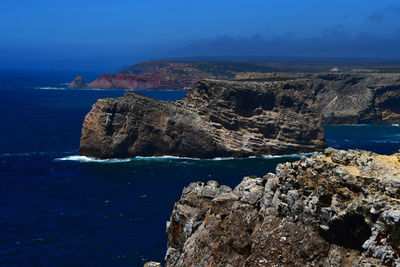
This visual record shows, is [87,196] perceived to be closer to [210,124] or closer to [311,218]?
[210,124]

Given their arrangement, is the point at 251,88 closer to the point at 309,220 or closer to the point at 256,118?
the point at 256,118

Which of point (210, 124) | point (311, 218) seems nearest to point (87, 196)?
point (210, 124)

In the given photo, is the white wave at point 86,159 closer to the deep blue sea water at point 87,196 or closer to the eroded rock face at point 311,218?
the deep blue sea water at point 87,196

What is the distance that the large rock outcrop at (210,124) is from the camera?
124 meters

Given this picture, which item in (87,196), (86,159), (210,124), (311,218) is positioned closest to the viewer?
(311,218)

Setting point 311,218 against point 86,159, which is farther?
point 86,159

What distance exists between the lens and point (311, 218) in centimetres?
3312

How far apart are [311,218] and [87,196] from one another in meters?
62.3

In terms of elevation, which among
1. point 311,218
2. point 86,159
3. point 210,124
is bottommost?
point 86,159

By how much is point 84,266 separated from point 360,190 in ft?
127

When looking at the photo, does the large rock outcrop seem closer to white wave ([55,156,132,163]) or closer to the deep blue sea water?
white wave ([55,156,132,163])

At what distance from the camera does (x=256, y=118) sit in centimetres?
13425

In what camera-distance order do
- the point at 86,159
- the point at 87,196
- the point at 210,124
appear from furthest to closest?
the point at 210,124 < the point at 86,159 < the point at 87,196

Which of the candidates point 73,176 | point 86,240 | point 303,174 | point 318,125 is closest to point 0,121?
point 73,176
